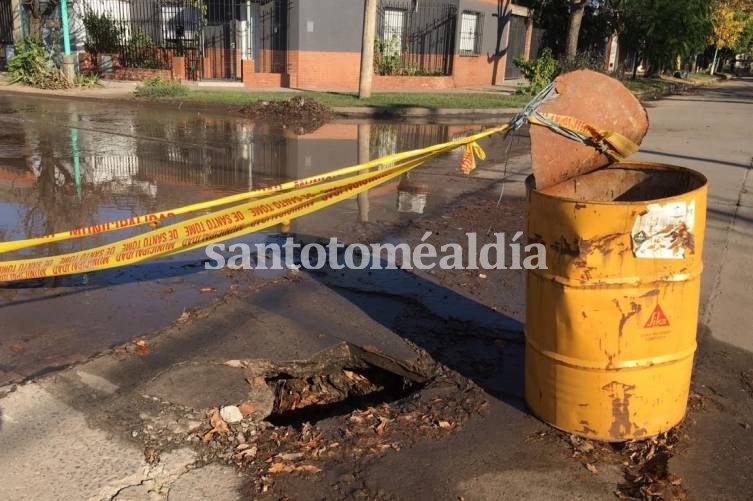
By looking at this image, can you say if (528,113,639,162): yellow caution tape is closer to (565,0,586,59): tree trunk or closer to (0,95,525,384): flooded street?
(0,95,525,384): flooded street

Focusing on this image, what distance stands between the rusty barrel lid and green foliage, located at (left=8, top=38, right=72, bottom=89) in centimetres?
2335

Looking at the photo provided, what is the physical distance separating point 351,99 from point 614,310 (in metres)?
18.7

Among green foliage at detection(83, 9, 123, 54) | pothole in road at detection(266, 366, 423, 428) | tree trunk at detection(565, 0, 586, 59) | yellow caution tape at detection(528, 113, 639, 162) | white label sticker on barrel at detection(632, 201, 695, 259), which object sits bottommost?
pothole in road at detection(266, 366, 423, 428)

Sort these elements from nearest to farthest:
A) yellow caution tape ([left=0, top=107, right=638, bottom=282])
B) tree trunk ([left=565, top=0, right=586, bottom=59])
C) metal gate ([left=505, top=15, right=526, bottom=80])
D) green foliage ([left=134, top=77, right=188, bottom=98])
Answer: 1. yellow caution tape ([left=0, top=107, right=638, bottom=282])
2. green foliage ([left=134, top=77, right=188, bottom=98])
3. tree trunk ([left=565, top=0, right=586, bottom=59])
4. metal gate ([left=505, top=15, right=526, bottom=80])

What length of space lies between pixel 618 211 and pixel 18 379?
3.37 metres

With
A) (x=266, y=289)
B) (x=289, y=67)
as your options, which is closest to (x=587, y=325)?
(x=266, y=289)

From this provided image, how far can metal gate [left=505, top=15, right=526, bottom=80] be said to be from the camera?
33.3 meters

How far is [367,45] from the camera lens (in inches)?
814

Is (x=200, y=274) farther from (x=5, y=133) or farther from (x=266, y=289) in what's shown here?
(x=5, y=133)

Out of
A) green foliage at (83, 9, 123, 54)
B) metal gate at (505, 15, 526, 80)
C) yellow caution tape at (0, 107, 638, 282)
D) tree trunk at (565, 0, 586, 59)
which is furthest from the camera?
metal gate at (505, 15, 526, 80)

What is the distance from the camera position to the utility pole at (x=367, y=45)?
796 inches

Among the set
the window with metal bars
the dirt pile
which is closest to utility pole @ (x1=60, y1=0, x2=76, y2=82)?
the dirt pile
